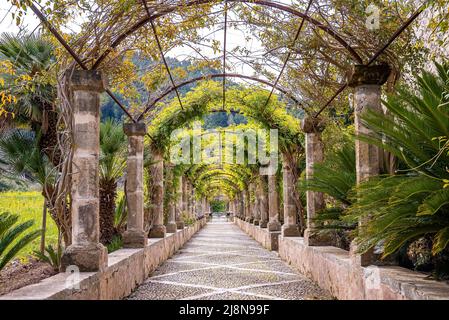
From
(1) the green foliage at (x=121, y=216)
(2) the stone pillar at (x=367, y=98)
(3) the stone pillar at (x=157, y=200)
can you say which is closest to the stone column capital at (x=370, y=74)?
(2) the stone pillar at (x=367, y=98)

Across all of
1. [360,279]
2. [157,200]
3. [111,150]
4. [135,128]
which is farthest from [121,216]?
[360,279]

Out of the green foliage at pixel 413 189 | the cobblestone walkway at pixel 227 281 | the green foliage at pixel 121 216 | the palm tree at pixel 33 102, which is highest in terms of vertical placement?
the palm tree at pixel 33 102

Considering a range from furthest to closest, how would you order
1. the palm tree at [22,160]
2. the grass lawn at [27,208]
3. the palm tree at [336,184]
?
the grass lawn at [27,208], the palm tree at [22,160], the palm tree at [336,184]

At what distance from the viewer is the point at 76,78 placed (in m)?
4.56

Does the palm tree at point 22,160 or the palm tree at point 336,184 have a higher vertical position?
the palm tree at point 22,160

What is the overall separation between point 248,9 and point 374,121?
3.41 m

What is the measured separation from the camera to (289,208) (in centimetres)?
975

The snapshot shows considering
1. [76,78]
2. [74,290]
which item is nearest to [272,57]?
[76,78]

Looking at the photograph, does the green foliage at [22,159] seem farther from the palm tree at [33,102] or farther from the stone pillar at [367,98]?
the stone pillar at [367,98]

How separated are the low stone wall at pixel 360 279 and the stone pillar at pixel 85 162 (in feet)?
8.13

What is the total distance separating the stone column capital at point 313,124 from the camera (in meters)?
7.58

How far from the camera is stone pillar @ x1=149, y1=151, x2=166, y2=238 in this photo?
9664 millimetres

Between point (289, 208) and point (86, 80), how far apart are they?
613 cm
